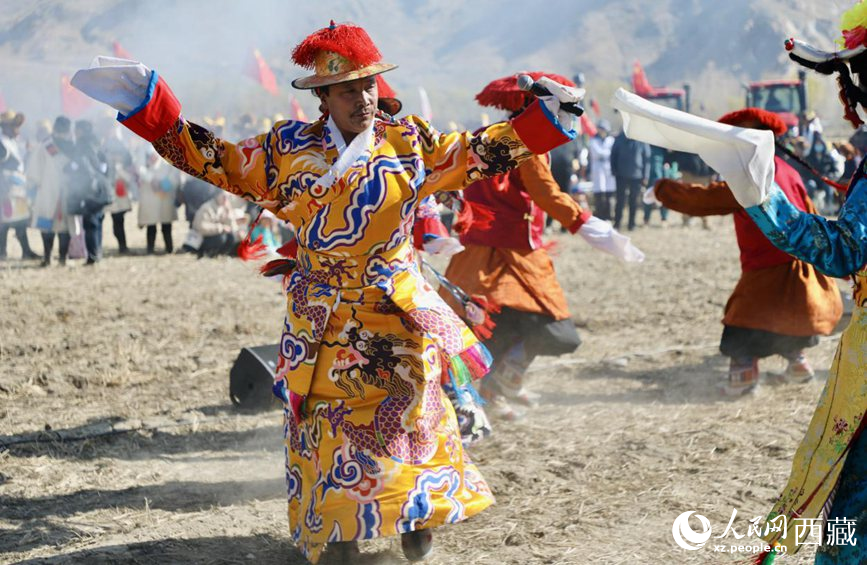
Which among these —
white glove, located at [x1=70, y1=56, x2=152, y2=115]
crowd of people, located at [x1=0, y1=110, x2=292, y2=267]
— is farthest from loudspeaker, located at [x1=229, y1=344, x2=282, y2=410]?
crowd of people, located at [x1=0, y1=110, x2=292, y2=267]

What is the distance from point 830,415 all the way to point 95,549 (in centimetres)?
279

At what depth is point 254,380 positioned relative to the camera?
6277 millimetres

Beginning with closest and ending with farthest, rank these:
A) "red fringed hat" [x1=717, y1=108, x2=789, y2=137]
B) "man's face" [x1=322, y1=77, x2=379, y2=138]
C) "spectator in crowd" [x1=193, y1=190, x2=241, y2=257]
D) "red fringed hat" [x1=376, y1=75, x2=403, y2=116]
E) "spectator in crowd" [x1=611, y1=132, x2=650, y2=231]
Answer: "man's face" [x1=322, y1=77, x2=379, y2=138], "red fringed hat" [x1=376, y1=75, x2=403, y2=116], "red fringed hat" [x1=717, y1=108, x2=789, y2=137], "spectator in crowd" [x1=193, y1=190, x2=241, y2=257], "spectator in crowd" [x1=611, y1=132, x2=650, y2=231]

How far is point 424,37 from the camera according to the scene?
2633 inches

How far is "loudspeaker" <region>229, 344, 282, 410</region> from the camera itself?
624 cm

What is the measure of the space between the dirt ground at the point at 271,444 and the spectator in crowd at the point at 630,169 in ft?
21.8

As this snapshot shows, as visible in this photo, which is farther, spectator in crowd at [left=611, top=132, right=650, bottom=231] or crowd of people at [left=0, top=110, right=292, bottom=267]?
spectator in crowd at [left=611, top=132, right=650, bottom=231]

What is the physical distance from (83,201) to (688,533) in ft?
33.4

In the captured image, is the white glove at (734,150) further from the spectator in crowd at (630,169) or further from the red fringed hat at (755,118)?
the spectator in crowd at (630,169)

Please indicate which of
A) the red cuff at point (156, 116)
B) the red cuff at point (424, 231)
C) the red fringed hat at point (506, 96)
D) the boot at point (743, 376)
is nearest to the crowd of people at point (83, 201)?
the red fringed hat at point (506, 96)

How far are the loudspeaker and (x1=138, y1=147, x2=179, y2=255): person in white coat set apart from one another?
8223 millimetres

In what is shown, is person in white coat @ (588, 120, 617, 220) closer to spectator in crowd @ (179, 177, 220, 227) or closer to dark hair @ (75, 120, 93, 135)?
spectator in crowd @ (179, 177, 220, 227)

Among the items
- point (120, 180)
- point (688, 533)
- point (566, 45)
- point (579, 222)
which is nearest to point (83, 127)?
point (120, 180)

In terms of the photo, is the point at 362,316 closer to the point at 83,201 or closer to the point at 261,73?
the point at 83,201
